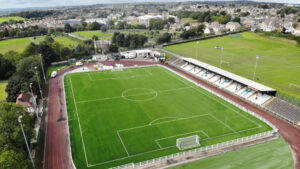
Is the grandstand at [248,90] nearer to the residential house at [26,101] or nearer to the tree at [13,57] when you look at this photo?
the residential house at [26,101]

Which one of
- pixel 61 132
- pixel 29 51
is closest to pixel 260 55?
pixel 61 132

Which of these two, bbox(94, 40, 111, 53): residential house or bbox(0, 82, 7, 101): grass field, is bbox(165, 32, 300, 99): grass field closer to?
bbox(94, 40, 111, 53): residential house

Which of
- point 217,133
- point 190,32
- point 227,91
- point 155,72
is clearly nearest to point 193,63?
point 155,72

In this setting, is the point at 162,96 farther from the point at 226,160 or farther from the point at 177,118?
the point at 226,160

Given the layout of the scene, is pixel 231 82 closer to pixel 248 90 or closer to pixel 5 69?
pixel 248 90

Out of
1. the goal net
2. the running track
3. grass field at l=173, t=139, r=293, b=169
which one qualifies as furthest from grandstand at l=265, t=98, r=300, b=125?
the goal net

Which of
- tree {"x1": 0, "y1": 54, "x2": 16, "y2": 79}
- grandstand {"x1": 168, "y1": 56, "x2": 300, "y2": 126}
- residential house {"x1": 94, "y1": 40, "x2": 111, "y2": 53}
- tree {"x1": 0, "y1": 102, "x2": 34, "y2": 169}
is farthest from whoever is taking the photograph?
residential house {"x1": 94, "y1": 40, "x2": 111, "y2": 53}
